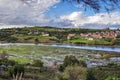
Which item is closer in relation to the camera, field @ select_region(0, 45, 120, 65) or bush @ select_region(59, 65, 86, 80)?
bush @ select_region(59, 65, 86, 80)

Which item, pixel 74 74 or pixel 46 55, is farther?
pixel 46 55

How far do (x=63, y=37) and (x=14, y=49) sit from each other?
4596 cm

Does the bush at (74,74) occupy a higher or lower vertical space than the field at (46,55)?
higher

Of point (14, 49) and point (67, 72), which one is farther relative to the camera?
point (14, 49)

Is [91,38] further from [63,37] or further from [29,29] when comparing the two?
[29,29]

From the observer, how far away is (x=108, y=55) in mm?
103500

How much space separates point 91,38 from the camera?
467ft

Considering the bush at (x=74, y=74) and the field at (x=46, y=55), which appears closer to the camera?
the bush at (x=74, y=74)

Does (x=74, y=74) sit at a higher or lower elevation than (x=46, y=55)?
higher

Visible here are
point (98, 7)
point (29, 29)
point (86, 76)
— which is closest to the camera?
point (98, 7)

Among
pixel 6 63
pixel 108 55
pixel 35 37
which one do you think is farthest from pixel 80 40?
pixel 6 63

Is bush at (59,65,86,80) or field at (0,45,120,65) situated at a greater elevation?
bush at (59,65,86,80)

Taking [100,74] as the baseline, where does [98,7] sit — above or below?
above

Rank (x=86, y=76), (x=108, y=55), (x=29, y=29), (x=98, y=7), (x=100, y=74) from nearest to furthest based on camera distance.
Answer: (x=98, y=7) → (x=86, y=76) → (x=100, y=74) → (x=108, y=55) → (x=29, y=29)
